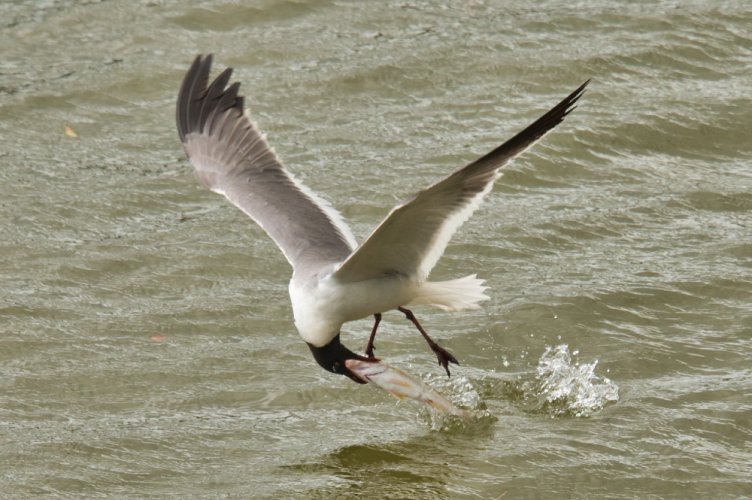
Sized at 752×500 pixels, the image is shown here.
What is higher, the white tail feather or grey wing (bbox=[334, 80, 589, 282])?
grey wing (bbox=[334, 80, 589, 282])

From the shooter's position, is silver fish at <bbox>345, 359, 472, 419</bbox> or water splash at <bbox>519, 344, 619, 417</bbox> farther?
water splash at <bbox>519, 344, 619, 417</bbox>

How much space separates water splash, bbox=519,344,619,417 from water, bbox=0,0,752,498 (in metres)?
0.02

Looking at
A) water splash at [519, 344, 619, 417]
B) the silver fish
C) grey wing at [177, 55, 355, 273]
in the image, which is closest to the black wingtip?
grey wing at [177, 55, 355, 273]

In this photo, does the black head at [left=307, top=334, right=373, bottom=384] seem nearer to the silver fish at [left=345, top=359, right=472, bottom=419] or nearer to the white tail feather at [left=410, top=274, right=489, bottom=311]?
the silver fish at [left=345, top=359, right=472, bottom=419]

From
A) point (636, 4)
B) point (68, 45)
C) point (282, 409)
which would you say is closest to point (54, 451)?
point (282, 409)

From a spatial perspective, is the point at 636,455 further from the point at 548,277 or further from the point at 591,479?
the point at 548,277

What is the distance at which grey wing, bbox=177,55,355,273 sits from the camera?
6.70m

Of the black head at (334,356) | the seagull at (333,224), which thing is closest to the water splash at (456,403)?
the seagull at (333,224)

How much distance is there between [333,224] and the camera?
6941 millimetres

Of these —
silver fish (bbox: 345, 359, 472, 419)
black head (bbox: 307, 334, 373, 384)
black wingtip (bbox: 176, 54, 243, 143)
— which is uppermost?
black wingtip (bbox: 176, 54, 243, 143)

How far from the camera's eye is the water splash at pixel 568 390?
6.83m

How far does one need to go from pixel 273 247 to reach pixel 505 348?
1951 millimetres

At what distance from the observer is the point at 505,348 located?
751cm

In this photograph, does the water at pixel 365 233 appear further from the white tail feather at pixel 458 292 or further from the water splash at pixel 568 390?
the white tail feather at pixel 458 292
